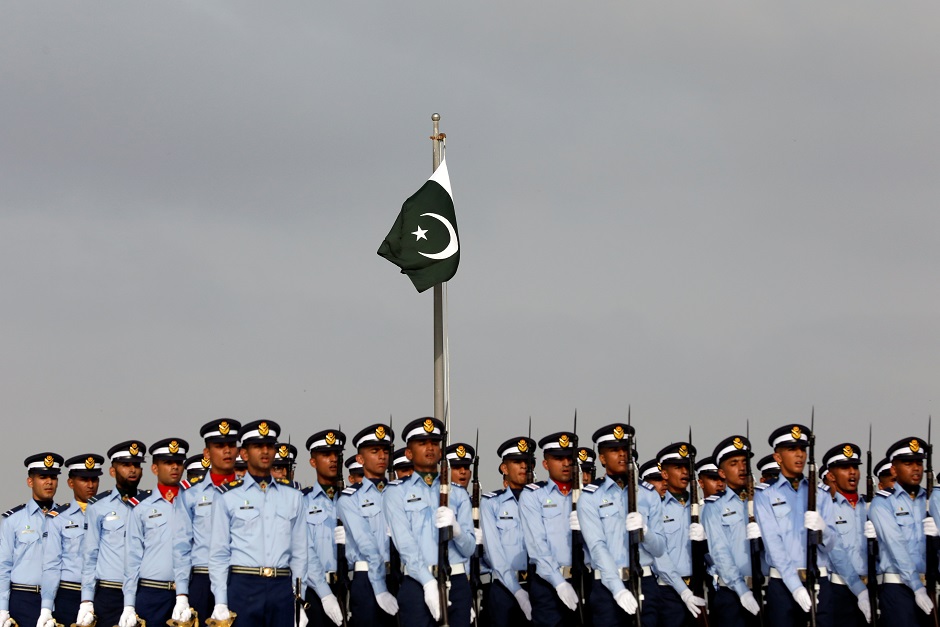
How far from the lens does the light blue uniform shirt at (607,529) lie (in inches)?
630

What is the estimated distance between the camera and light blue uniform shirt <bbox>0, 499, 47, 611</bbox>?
2012 centimetres

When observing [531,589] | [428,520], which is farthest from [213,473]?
[531,589]

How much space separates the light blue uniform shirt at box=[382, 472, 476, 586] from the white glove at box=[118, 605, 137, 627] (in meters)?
3.69

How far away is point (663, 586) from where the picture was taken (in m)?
17.2

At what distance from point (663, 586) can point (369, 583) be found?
3837 millimetres

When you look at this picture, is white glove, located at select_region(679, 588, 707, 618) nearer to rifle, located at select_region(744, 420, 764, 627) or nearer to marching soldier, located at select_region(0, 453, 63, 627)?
rifle, located at select_region(744, 420, 764, 627)

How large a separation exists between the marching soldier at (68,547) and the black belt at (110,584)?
4.81 ft

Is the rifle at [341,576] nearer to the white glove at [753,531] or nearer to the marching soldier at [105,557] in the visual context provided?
the marching soldier at [105,557]

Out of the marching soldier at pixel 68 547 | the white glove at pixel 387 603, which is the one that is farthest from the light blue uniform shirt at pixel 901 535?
the marching soldier at pixel 68 547

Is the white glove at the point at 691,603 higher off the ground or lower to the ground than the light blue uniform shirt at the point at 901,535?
lower

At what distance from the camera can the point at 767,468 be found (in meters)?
19.8

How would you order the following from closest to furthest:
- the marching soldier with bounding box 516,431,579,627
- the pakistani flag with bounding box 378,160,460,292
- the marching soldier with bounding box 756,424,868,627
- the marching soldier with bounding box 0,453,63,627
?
the marching soldier with bounding box 756,424,868,627
the marching soldier with bounding box 516,431,579,627
the marching soldier with bounding box 0,453,63,627
the pakistani flag with bounding box 378,160,460,292

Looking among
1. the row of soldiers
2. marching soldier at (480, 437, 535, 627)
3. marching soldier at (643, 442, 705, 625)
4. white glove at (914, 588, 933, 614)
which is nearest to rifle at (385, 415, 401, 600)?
the row of soldiers

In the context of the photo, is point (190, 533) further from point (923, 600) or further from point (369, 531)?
point (923, 600)
